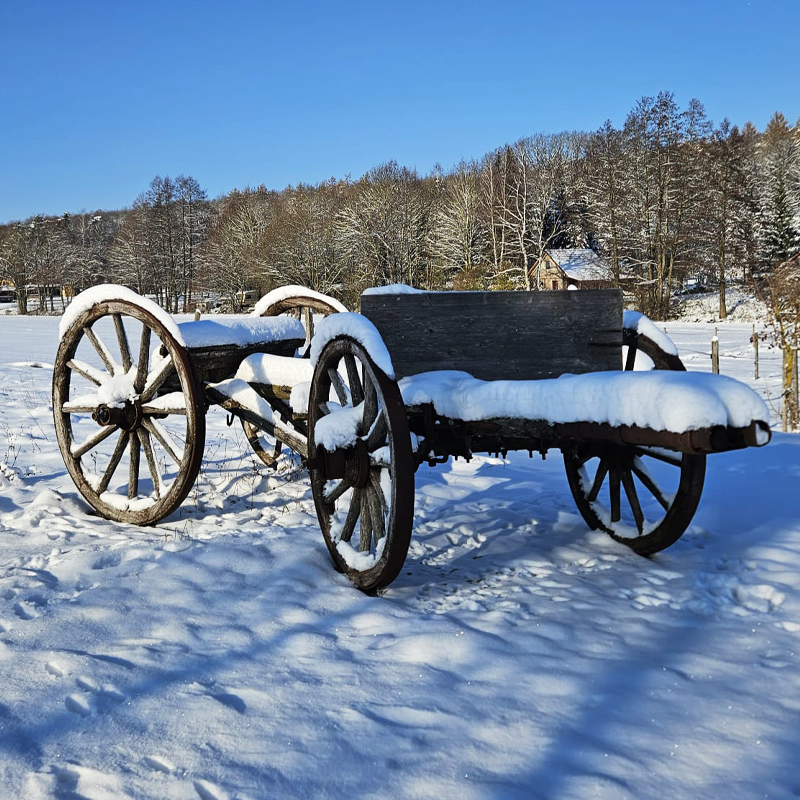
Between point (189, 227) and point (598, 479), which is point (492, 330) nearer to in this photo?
point (598, 479)

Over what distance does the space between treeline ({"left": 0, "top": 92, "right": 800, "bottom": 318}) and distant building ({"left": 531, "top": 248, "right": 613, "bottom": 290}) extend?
114 cm

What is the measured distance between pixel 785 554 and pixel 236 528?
9.46ft

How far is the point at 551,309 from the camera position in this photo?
3.56 metres

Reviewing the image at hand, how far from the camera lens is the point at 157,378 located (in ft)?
14.1

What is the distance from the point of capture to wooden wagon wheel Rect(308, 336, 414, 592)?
2.87 metres

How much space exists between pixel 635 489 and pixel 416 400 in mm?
1497

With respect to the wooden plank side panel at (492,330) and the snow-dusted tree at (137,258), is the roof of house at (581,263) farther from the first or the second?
the wooden plank side panel at (492,330)

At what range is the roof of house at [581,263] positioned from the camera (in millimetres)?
40969

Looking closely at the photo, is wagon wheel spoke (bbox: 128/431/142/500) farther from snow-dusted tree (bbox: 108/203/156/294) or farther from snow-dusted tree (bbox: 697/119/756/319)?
A: snow-dusted tree (bbox: 108/203/156/294)

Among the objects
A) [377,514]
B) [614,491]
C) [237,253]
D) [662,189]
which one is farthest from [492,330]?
[237,253]

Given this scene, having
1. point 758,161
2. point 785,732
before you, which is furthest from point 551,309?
point 758,161

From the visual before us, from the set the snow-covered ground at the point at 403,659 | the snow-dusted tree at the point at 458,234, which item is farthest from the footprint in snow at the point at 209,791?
the snow-dusted tree at the point at 458,234

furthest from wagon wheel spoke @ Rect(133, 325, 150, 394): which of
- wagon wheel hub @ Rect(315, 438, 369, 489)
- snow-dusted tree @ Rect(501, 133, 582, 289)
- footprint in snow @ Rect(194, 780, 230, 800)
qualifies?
snow-dusted tree @ Rect(501, 133, 582, 289)

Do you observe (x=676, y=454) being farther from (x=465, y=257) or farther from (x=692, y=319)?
(x=465, y=257)
